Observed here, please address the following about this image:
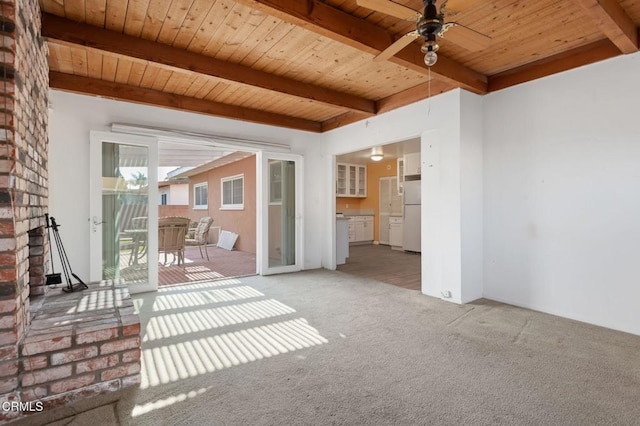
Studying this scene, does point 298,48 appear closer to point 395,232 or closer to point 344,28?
point 344,28

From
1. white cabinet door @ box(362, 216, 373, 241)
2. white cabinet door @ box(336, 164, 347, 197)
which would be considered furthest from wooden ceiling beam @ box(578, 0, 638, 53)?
white cabinet door @ box(362, 216, 373, 241)

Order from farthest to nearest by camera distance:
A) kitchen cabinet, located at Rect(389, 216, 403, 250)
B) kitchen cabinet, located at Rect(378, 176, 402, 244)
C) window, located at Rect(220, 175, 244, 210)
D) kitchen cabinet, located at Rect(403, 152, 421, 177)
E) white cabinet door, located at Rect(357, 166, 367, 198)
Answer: white cabinet door, located at Rect(357, 166, 367, 198) → kitchen cabinet, located at Rect(378, 176, 402, 244) → window, located at Rect(220, 175, 244, 210) → kitchen cabinet, located at Rect(389, 216, 403, 250) → kitchen cabinet, located at Rect(403, 152, 421, 177)

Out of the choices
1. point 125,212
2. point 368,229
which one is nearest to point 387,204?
point 368,229

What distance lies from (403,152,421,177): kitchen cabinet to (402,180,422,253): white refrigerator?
216mm

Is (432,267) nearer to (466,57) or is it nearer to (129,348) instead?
(466,57)

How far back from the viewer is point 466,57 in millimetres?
3279

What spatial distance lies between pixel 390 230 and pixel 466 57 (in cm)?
572

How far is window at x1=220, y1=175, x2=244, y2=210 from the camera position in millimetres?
8594

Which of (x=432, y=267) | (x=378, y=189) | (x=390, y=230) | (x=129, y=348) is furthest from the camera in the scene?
(x=378, y=189)

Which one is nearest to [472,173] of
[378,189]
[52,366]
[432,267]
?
[432,267]

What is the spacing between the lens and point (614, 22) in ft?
7.74

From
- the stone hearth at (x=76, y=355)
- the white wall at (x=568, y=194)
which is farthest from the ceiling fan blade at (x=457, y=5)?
the stone hearth at (x=76, y=355)

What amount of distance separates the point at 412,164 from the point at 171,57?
590 cm

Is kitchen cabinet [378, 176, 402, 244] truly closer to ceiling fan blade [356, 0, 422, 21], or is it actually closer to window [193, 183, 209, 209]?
window [193, 183, 209, 209]
